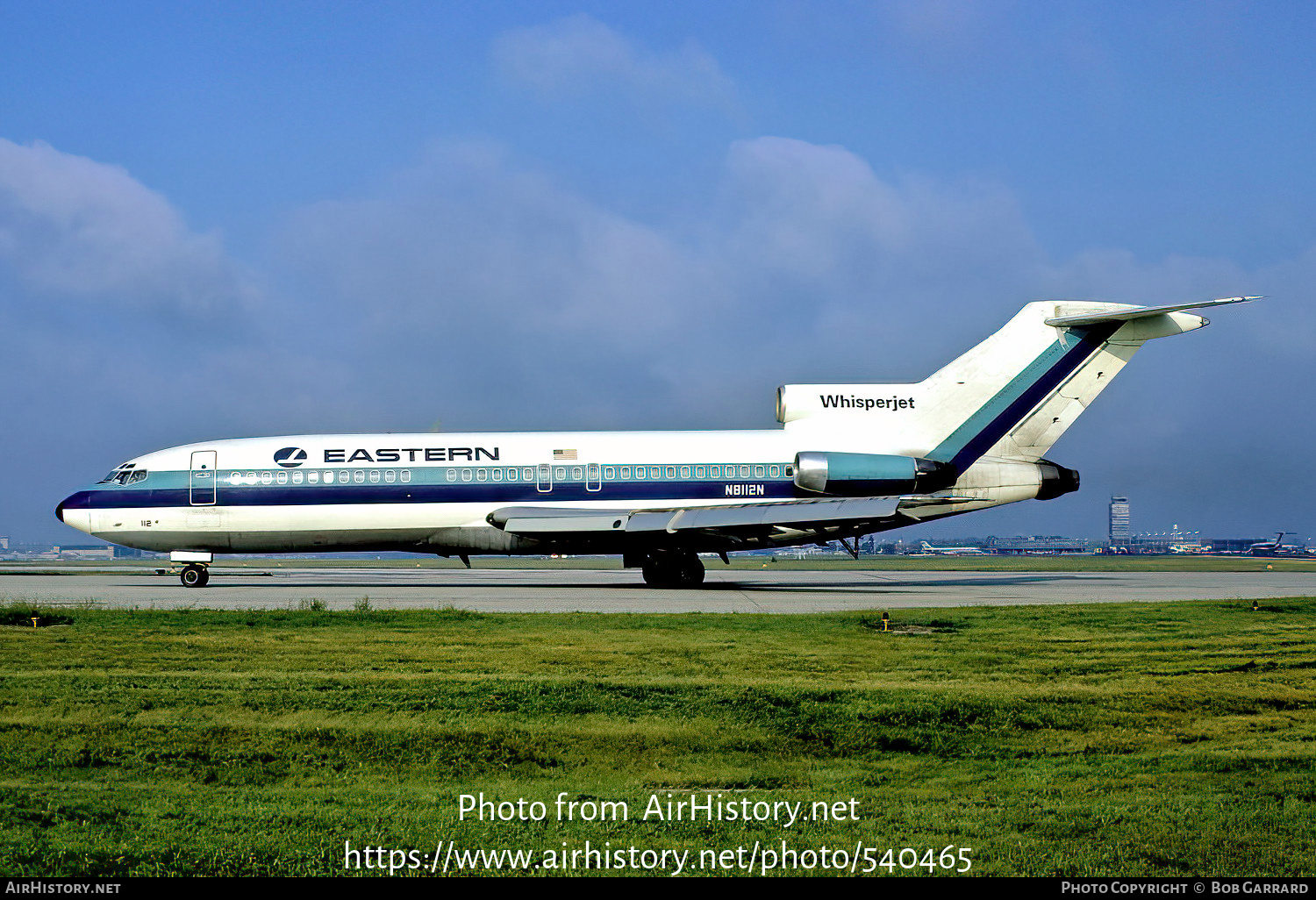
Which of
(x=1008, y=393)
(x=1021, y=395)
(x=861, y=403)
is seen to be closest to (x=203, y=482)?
(x=861, y=403)

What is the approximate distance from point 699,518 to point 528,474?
15.7 ft

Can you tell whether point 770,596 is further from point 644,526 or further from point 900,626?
point 900,626

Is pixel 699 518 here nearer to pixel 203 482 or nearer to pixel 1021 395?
pixel 1021 395

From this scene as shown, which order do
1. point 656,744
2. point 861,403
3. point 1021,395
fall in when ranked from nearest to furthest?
point 656,744 → point 1021,395 → point 861,403

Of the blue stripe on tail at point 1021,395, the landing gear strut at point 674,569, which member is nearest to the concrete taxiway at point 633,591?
the landing gear strut at point 674,569

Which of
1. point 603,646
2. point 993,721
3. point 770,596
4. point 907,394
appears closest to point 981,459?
point 907,394

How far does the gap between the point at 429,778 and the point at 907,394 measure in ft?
78.0

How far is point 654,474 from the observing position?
28.7 meters

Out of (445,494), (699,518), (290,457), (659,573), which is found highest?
(290,457)

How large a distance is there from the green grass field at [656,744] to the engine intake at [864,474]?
12824 millimetres

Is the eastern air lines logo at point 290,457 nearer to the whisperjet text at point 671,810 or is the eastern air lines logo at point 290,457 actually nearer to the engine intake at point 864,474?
the engine intake at point 864,474

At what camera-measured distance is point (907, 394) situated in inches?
1171

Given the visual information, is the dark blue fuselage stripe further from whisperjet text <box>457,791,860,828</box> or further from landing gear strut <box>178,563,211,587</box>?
whisperjet text <box>457,791,860,828</box>

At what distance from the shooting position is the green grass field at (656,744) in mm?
6285
